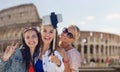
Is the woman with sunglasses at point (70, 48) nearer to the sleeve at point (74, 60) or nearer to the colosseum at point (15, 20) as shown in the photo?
the sleeve at point (74, 60)

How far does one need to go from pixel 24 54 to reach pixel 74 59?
0.45m

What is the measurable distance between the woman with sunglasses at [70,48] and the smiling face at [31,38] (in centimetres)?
26

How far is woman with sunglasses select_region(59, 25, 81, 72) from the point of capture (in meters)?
3.47

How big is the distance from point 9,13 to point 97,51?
1424 cm

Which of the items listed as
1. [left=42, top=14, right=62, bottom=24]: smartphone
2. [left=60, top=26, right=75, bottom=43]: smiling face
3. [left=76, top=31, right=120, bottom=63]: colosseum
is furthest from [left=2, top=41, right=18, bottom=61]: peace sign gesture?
[left=76, top=31, right=120, bottom=63]: colosseum

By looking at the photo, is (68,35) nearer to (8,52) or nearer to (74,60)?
(74,60)

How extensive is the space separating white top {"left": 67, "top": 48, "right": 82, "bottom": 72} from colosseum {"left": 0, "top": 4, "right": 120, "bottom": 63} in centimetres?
4874

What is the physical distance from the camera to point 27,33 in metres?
3.44

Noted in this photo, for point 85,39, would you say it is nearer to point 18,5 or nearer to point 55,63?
point 18,5

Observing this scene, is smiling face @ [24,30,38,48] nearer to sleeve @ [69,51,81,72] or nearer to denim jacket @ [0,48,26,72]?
denim jacket @ [0,48,26,72]

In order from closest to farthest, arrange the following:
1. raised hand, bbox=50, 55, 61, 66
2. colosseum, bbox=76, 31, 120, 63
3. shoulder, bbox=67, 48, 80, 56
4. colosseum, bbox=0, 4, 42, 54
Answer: raised hand, bbox=50, 55, 61, 66 < shoulder, bbox=67, 48, 80, 56 < colosseum, bbox=0, 4, 42, 54 < colosseum, bbox=76, 31, 120, 63

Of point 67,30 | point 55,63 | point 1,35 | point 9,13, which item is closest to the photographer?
point 55,63

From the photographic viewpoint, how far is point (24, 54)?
3.43 m

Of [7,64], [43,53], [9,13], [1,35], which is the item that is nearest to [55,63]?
[43,53]
